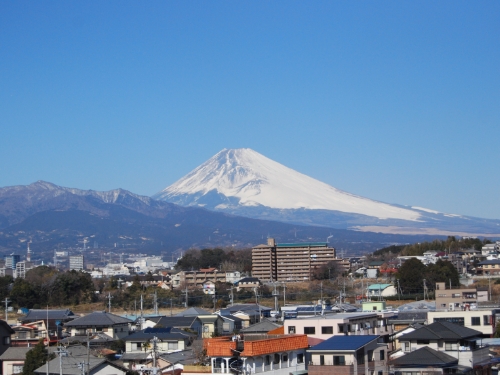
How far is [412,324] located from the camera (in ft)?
74.2

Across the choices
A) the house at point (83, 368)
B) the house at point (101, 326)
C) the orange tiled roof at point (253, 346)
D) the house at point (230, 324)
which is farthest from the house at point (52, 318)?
the orange tiled roof at point (253, 346)

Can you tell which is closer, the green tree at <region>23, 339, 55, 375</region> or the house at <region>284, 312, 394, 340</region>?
the house at <region>284, 312, 394, 340</region>

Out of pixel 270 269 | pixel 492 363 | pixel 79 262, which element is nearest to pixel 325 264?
pixel 270 269

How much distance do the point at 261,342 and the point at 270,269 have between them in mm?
52084

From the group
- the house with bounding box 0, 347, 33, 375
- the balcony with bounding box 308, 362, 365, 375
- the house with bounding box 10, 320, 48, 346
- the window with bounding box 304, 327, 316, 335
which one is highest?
the window with bounding box 304, 327, 316, 335

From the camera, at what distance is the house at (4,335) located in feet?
78.0

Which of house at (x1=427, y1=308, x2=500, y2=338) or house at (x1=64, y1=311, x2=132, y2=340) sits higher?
house at (x1=427, y1=308, x2=500, y2=338)

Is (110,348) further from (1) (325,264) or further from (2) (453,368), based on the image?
(1) (325,264)

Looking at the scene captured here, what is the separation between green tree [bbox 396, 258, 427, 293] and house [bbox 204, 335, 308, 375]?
26.9 meters

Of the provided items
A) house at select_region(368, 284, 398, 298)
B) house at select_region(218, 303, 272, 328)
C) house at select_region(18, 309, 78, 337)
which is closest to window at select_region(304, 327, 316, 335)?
house at select_region(218, 303, 272, 328)

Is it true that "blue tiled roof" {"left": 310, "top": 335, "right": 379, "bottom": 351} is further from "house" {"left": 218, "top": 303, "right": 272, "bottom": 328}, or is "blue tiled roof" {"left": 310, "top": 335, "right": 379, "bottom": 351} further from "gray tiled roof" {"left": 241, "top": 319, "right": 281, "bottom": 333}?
"house" {"left": 218, "top": 303, "right": 272, "bottom": 328}

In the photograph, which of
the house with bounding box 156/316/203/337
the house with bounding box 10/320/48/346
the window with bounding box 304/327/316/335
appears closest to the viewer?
the window with bounding box 304/327/316/335

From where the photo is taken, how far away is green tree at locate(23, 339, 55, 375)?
20.0 meters

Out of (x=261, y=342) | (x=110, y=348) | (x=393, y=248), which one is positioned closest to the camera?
(x=261, y=342)
